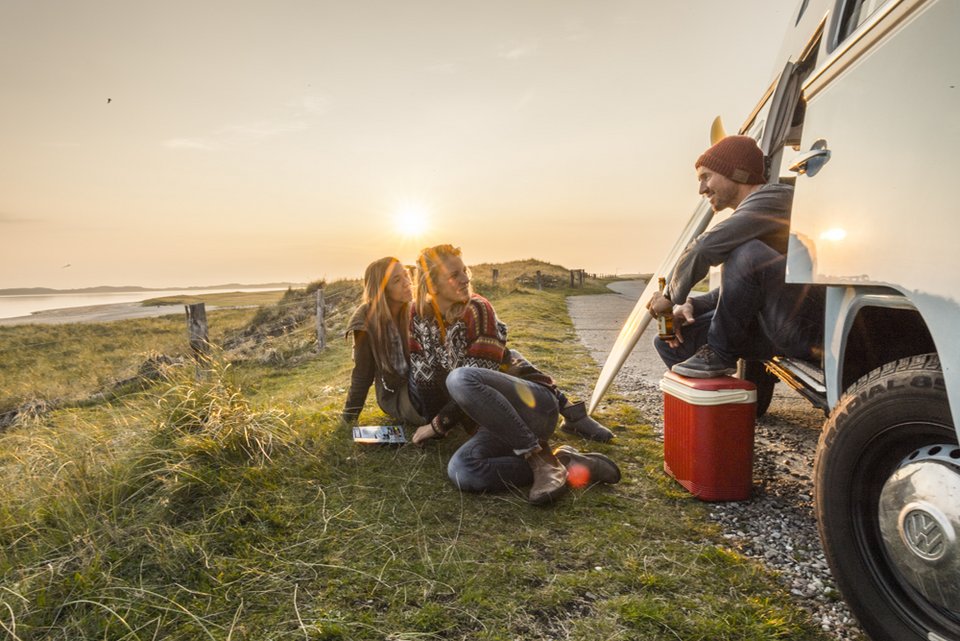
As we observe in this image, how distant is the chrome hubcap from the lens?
141 centimetres

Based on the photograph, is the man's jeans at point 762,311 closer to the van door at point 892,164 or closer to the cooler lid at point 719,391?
the cooler lid at point 719,391

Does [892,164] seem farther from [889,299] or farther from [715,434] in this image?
[715,434]

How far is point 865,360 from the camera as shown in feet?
6.88

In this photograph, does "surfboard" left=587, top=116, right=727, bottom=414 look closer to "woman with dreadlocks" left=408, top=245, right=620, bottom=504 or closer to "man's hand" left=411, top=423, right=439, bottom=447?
"woman with dreadlocks" left=408, top=245, right=620, bottom=504

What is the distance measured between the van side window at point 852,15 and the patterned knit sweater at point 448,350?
212 centimetres

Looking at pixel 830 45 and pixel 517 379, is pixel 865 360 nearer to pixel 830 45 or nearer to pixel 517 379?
pixel 830 45

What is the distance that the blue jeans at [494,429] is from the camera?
3064 millimetres

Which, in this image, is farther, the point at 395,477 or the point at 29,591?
the point at 395,477

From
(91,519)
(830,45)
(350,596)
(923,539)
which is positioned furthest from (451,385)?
(830,45)

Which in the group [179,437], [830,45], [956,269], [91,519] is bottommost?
[91,519]

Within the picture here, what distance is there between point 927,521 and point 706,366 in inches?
58.6

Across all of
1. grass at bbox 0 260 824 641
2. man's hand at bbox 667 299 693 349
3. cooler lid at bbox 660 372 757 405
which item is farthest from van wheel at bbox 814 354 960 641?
man's hand at bbox 667 299 693 349

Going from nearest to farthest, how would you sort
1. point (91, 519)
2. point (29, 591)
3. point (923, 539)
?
point (923, 539), point (29, 591), point (91, 519)

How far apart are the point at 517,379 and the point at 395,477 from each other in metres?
0.95
